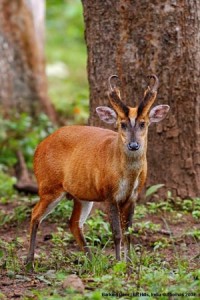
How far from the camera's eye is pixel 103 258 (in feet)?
26.5

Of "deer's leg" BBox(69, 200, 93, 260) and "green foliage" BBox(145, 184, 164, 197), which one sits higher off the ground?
"green foliage" BBox(145, 184, 164, 197)

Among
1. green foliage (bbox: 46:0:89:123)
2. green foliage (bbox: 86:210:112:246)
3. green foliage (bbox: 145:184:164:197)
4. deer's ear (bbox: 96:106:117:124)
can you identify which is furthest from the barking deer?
green foliage (bbox: 46:0:89:123)

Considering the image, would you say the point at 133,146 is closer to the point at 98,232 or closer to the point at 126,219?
the point at 126,219

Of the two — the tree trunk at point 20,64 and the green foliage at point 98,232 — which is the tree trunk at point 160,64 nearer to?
the green foliage at point 98,232

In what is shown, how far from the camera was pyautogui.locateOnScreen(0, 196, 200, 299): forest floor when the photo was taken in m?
6.88

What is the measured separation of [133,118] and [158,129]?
2108mm

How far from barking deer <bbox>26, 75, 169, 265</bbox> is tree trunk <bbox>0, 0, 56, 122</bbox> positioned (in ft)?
20.3

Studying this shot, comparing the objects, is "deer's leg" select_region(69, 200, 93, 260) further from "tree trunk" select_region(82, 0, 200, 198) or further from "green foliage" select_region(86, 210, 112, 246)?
"tree trunk" select_region(82, 0, 200, 198)

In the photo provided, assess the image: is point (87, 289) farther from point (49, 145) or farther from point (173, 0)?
point (173, 0)

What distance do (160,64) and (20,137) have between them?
16.6 ft

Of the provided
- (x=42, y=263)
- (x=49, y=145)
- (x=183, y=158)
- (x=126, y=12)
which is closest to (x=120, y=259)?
(x=42, y=263)

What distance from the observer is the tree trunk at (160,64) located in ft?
32.6

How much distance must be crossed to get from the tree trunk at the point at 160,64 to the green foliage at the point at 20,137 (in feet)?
13.2

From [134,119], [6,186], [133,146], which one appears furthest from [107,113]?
[6,186]
